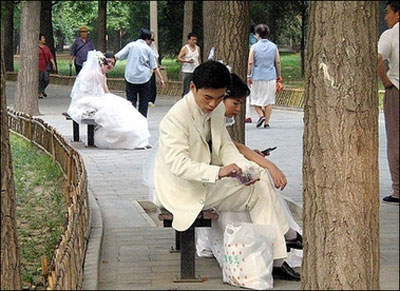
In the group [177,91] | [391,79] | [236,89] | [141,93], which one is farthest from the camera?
[177,91]

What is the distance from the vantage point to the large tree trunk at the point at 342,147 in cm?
404

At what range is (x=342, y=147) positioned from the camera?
164 inches

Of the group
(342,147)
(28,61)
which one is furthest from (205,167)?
(28,61)

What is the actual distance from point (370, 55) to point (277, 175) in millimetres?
2190

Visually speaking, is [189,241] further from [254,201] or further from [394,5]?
[394,5]

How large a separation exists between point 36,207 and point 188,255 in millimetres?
3574

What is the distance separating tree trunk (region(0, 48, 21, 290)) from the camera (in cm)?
506

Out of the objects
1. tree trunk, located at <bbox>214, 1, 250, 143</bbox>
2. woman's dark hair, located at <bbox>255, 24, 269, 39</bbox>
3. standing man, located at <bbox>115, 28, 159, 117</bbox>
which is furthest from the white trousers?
woman's dark hair, located at <bbox>255, 24, 269, 39</bbox>

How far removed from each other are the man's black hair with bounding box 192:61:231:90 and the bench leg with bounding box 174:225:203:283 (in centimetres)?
93

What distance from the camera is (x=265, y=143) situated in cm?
1377

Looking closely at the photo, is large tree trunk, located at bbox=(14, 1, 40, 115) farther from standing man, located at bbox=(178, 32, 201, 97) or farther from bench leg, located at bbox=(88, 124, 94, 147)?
bench leg, located at bbox=(88, 124, 94, 147)

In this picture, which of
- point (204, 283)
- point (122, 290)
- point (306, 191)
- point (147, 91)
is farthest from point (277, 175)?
point (147, 91)

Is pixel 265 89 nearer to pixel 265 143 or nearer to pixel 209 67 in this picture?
pixel 265 143

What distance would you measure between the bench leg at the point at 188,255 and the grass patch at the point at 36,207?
98 cm
